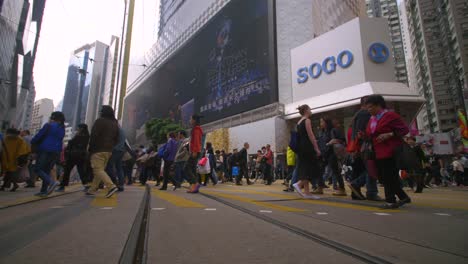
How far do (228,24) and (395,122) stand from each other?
37.6 meters

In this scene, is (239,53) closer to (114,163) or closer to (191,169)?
(114,163)

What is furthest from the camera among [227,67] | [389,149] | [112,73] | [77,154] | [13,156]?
[112,73]

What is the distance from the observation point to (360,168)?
468cm

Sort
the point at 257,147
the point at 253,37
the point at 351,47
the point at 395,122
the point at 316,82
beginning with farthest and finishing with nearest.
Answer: the point at 253,37
the point at 257,147
the point at 316,82
the point at 351,47
the point at 395,122

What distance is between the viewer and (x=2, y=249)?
1519 millimetres

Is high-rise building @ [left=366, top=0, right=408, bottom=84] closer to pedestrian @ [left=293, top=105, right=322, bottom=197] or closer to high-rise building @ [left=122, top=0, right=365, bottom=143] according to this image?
high-rise building @ [left=122, top=0, right=365, bottom=143]

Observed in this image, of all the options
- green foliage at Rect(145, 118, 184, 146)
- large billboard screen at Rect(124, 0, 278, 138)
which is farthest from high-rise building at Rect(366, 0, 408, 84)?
green foliage at Rect(145, 118, 184, 146)

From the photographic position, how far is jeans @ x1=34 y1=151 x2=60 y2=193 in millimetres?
4975

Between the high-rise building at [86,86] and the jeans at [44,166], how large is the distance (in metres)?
140

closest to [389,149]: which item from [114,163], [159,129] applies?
[114,163]

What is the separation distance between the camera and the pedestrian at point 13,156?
20.7 feet

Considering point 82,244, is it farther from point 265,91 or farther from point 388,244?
point 265,91

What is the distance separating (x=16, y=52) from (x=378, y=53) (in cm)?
5381

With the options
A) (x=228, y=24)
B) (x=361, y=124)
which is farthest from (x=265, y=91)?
(x=361, y=124)
